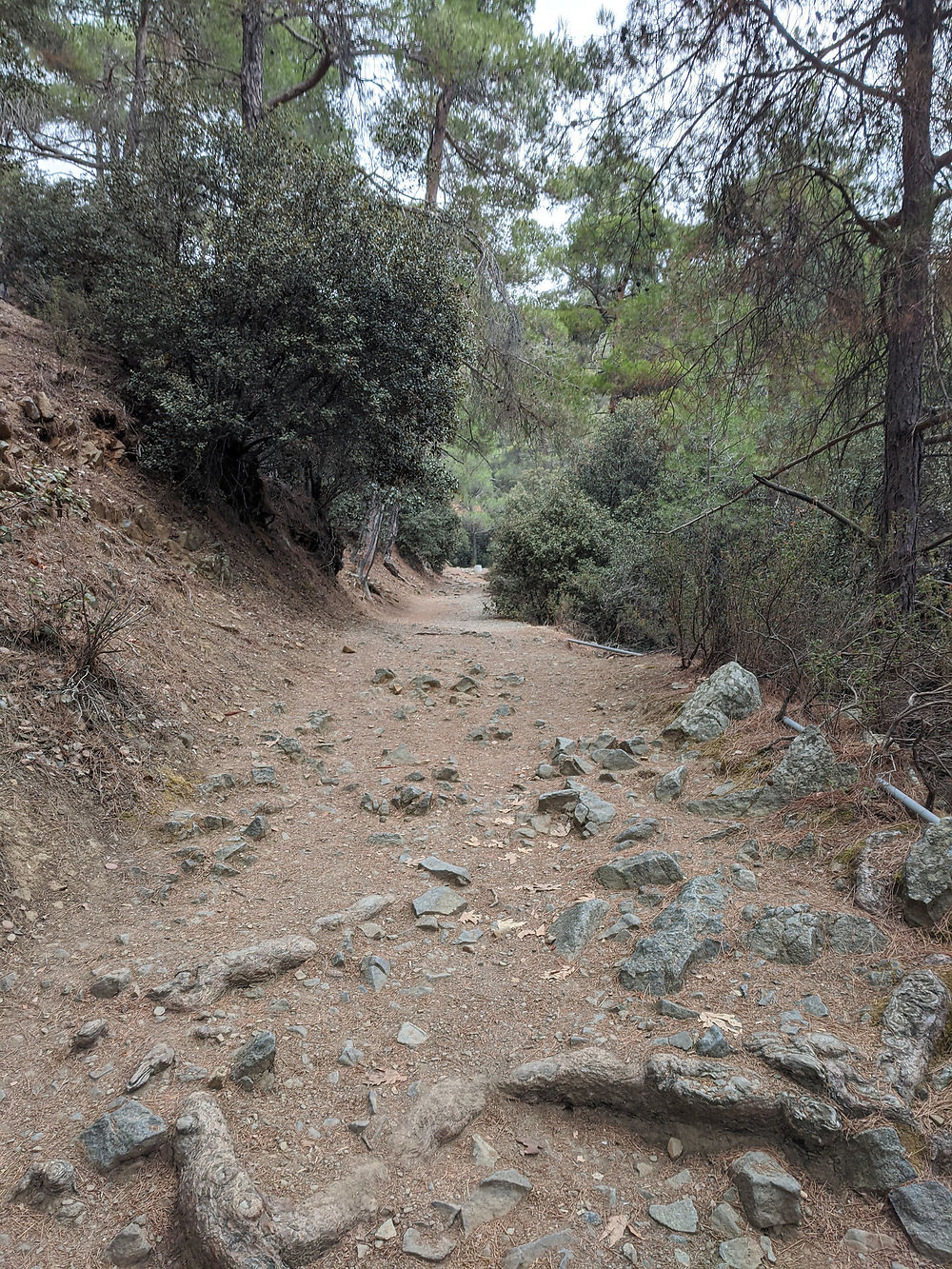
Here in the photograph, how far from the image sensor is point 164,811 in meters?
3.64

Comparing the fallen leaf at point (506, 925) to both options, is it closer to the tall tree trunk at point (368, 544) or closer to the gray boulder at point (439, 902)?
→ the gray boulder at point (439, 902)

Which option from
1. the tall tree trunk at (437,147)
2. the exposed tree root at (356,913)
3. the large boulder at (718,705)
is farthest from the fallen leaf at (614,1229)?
the tall tree trunk at (437,147)

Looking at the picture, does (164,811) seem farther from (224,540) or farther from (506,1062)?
(224,540)

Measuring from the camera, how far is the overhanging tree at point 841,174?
3.99 m

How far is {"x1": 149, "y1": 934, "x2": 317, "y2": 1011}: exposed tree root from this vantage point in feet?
7.80

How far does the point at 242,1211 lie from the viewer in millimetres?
1642

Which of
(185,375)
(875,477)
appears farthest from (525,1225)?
(185,375)

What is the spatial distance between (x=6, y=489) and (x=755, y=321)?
19.1 ft

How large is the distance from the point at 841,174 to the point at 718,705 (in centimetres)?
387

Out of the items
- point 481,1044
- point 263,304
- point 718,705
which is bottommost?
point 481,1044

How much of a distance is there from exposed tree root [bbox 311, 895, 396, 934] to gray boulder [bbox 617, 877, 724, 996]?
3.68 feet

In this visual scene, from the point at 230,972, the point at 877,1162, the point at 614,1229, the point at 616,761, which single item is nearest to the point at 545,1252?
the point at 614,1229

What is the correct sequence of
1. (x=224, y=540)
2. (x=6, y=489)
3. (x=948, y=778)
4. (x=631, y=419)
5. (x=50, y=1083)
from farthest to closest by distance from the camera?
(x=631, y=419), (x=224, y=540), (x=6, y=489), (x=948, y=778), (x=50, y=1083)

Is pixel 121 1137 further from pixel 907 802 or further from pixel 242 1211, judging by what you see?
pixel 907 802
